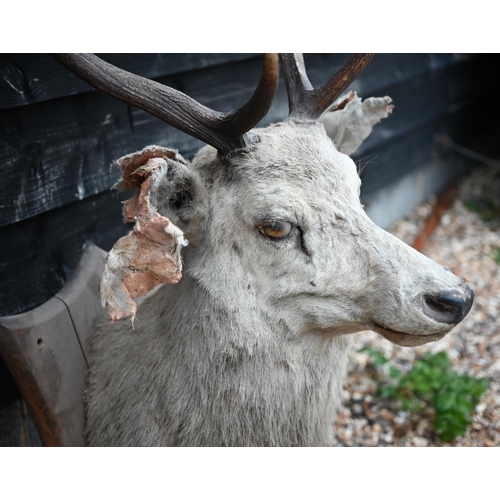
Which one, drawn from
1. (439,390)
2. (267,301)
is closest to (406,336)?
(267,301)

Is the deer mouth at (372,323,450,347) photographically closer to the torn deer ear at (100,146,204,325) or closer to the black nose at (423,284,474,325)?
the black nose at (423,284,474,325)

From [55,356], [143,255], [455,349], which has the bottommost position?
[455,349]

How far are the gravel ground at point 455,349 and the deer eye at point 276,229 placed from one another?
165 centimetres

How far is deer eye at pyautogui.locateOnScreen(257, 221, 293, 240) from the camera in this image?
5.97 ft

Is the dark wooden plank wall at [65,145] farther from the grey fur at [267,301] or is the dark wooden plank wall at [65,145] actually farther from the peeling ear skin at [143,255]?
the peeling ear skin at [143,255]

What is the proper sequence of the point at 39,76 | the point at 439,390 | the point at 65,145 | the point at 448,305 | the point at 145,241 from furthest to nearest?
the point at 439,390 → the point at 65,145 → the point at 39,76 → the point at 448,305 → the point at 145,241

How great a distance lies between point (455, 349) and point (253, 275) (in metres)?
2.49

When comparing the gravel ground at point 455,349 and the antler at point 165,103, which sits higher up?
the antler at point 165,103

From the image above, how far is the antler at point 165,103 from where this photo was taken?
1739mm

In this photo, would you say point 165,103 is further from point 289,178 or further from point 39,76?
point 39,76

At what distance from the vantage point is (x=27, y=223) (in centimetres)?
238

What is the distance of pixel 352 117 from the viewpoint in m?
2.30

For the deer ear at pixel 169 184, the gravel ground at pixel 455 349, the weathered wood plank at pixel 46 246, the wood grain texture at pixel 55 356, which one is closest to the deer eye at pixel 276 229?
the deer ear at pixel 169 184

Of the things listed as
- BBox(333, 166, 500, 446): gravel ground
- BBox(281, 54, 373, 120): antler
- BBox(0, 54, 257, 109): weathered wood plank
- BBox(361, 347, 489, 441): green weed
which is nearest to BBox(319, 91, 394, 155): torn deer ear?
BBox(281, 54, 373, 120): antler
